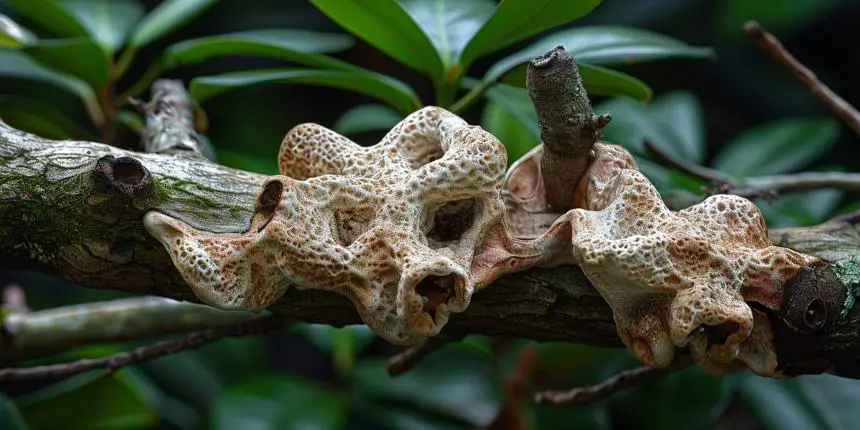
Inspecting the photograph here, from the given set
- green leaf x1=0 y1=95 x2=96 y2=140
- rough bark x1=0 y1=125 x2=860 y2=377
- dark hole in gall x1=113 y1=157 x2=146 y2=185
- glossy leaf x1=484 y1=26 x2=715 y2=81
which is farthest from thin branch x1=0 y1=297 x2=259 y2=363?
glossy leaf x1=484 y1=26 x2=715 y2=81

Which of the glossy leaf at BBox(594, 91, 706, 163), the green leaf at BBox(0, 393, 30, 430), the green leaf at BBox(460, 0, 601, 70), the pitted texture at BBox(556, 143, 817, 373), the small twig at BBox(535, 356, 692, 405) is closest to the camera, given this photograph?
the pitted texture at BBox(556, 143, 817, 373)

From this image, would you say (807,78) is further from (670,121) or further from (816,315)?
(670,121)

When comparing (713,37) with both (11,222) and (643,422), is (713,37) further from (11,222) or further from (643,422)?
(11,222)

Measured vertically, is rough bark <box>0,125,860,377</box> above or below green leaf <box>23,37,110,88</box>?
below

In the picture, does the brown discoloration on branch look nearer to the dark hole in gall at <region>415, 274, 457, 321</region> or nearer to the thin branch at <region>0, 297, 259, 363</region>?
the dark hole in gall at <region>415, 274, 457, 321</region>

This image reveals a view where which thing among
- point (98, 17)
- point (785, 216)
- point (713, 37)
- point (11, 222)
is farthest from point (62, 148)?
point (713, 37)

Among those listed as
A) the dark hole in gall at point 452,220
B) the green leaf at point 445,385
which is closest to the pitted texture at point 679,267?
the dark hole in gall at point 452,220

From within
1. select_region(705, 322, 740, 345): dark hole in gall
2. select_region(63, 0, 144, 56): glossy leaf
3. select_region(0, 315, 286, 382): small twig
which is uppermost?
select_region(63, 0, 144, 56): glossy leaf

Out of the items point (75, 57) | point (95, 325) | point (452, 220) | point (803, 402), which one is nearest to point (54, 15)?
point (75, 57)
